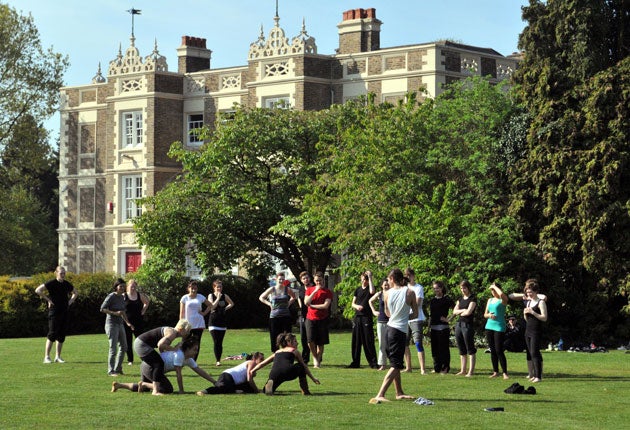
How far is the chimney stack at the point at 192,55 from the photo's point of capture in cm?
5984

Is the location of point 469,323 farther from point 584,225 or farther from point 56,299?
point 584,225

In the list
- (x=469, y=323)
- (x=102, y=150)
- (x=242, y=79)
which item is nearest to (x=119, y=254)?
(x=102, y=150)

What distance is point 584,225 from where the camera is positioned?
33.8 m

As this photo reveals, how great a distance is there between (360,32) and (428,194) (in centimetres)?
1898

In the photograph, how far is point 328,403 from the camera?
1784 centimetres

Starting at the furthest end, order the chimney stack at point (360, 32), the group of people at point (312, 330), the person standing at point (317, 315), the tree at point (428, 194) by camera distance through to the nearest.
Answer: the chimney stack at point (360, 32) → the tree at point (428, 194) → the person standing at point (317, 315) → the group of people at point (312, 330)

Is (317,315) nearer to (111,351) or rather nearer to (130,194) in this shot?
(111,351)

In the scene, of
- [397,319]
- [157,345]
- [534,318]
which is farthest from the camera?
[534,318]

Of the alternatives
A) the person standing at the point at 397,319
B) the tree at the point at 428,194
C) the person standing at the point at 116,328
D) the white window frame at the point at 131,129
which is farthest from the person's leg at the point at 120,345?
the white window frame at the point at 131,129

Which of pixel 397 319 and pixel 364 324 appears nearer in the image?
pixel 397 319

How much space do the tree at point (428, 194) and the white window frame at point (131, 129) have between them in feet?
67.5

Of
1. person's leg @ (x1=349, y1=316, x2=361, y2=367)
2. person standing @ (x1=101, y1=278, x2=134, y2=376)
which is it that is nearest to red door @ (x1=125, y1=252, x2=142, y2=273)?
person standing @ (x1=101, y1=278, x2=134, y2=376)

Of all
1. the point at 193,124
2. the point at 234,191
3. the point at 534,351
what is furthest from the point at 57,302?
the point at 193,124

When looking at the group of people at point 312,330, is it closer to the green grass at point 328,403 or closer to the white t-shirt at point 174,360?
the white t-shirt at point 174,360
